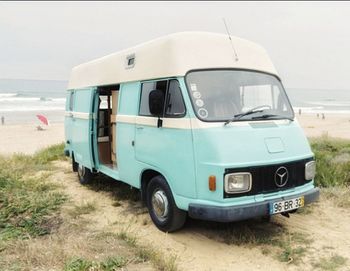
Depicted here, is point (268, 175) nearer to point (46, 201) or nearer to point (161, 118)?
point (161, 118)

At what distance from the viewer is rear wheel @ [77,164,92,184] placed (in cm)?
886

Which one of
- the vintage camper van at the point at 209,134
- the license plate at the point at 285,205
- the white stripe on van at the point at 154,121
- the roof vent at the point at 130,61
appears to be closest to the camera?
the vintage camper van at the point at 209,134

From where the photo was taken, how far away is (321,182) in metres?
8.03

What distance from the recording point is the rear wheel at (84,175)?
8.86 m

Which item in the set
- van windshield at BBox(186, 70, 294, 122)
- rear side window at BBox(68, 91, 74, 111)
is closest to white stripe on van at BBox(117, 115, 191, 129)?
van windshield at BBox(186, 70, 294, 122)

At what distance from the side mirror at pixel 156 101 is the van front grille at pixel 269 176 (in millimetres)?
1414

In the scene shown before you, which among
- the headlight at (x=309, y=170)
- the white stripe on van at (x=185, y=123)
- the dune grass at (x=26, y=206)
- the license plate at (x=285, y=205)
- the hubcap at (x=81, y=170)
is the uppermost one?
the white stripe on van at (x=185, y=123)

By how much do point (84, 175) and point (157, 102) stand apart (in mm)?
4266

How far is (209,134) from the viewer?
15.9 ft

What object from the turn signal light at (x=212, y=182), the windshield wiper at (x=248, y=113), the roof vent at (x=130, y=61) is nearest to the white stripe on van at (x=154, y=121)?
the windshield wiper at (x=248, y=113)

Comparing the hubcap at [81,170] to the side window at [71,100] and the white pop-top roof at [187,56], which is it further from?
the white pop-top roof at [187,56]

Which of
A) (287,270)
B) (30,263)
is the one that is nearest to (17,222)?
(30,263)

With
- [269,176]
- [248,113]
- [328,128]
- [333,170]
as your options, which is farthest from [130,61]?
[328,128]

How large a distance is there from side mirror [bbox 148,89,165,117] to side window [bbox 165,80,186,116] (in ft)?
0.31
